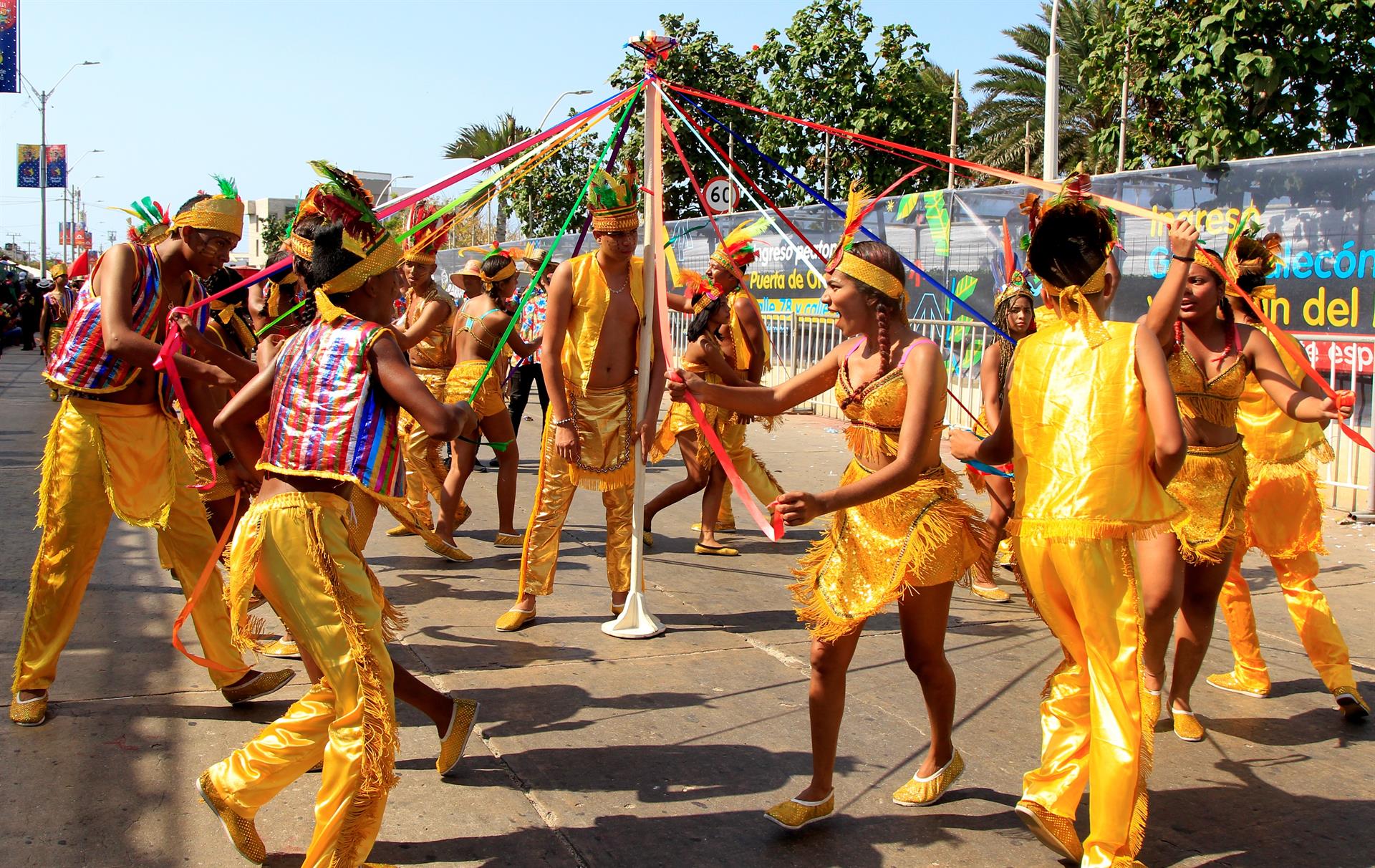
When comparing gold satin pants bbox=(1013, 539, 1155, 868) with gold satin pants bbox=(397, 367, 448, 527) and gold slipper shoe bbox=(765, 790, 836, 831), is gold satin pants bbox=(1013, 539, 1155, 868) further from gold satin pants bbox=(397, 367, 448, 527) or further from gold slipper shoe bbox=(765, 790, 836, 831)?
gold satin pants bbox=(397, 367, 448, 527)

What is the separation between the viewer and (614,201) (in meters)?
5.31

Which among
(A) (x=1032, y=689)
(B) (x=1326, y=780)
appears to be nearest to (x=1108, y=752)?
(B) (x=1326, y=780)

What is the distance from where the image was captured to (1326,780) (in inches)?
156

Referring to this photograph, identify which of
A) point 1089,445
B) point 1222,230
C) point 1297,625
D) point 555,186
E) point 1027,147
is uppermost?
point 1027,147

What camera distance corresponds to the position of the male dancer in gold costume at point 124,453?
14.0 feet

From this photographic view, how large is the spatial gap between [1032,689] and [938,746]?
125cm

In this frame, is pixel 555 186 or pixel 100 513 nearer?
pixel 100 513

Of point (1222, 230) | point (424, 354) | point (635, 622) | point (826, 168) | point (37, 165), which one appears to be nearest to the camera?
point (635, 622)

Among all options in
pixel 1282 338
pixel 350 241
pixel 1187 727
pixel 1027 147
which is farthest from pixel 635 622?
pixel 1027 147

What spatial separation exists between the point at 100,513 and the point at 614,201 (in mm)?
2521

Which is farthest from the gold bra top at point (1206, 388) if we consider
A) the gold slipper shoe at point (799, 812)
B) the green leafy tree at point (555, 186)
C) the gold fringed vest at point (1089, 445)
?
the green leafy tree at point (555, 186)

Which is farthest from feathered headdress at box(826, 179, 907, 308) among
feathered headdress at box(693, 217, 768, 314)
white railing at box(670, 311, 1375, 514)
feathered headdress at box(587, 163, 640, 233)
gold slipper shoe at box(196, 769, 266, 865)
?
feathered headdress at box(693, 217, 768, 314)

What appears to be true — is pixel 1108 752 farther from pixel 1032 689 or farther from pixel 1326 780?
pixel 1032 689

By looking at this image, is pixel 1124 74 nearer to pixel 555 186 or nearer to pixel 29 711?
pixel 555 186
